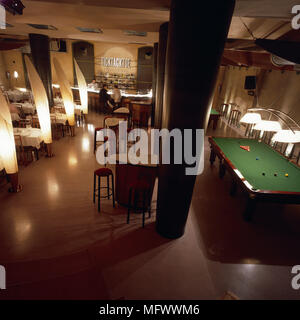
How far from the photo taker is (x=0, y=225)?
3.38m

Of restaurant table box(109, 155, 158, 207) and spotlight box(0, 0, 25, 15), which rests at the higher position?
spotlight box(0, 0, 25, 15)

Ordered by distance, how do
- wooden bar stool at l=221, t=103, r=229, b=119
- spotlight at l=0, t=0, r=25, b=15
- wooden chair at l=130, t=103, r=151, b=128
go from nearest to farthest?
spotlight at l=0, t=0, r=25, b=15, wooden chair at l=130, t=103, r=151, b=128, wooden bar stool at l=221, t=103, r=229, b=119

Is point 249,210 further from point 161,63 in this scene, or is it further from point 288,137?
point 161,63

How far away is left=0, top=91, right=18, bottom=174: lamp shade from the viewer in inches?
146

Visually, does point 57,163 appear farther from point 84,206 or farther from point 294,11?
point 294,11

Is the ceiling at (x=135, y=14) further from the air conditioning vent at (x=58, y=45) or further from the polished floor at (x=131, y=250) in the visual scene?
the air conditioning vent at (x=58, y=45)

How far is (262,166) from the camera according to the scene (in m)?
4.31

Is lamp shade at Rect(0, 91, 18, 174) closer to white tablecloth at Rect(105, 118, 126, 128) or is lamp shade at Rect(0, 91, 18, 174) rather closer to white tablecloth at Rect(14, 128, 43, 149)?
white tablecloth at Rect(14, 128, 43, 149)

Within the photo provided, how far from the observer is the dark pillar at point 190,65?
2.13 metres

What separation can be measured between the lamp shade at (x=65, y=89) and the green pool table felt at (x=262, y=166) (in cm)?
491

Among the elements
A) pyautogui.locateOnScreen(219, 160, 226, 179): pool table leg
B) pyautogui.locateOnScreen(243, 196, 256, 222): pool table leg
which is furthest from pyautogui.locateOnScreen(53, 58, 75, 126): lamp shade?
pyautogui.locateOnScreen(243, 196, 256, 222): pool table leg

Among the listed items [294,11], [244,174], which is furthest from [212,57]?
[294,11]

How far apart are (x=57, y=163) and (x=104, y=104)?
543 cm

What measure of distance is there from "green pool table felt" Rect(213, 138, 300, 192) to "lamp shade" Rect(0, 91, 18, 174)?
438 centimetres
